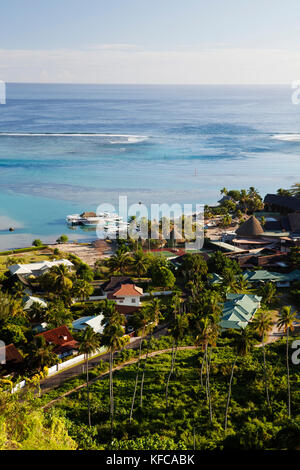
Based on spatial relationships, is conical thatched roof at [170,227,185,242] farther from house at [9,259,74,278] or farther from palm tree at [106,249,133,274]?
house at [9,259,74,278]

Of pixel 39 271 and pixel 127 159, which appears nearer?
pixel 39 271

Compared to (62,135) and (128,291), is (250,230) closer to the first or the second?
(128,291)

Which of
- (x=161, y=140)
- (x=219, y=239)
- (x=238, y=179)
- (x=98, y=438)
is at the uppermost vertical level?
(x=161, y=140)

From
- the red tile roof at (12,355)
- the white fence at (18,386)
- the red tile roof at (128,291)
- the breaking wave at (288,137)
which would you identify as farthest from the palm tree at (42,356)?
the breaking wave at (288,137)

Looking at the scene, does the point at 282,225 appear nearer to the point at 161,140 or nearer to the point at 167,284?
the point at 167,284

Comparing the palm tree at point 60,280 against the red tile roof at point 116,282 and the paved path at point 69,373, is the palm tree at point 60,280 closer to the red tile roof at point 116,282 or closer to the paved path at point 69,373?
the red tile roof at point 116,282

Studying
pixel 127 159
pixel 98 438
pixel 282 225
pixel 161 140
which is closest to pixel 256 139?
pixel 161 140
